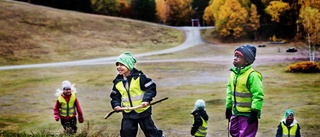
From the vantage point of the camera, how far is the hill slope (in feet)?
156

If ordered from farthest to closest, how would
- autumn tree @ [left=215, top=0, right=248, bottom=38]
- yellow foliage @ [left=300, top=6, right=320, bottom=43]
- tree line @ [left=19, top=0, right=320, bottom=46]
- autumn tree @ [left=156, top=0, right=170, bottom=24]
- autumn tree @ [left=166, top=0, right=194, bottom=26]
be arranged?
autumn tree @ [left=156, top=0, right=170, bottom=24] < autumn tree @ [left=166, top=0, right=194, bottom=26] < autumn tree @ [left=215, top=0, right=248, bottom=38] < tree line @ [left=19, top=0, right=320, bottom=46] < yellow foliage @ [left=300, top=6, right=320, bottom=43]

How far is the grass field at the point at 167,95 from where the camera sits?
12984 millimetres

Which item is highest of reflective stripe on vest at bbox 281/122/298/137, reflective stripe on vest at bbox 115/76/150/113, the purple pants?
reflective stripe on vest at bbox 115/76/150/113

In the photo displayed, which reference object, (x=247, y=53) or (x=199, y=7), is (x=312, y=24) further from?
(x=199, y=7)

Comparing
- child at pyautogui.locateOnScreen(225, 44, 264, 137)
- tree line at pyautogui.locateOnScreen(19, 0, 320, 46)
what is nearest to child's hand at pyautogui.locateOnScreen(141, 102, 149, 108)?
child at pyautogui.locateOnScreen(225, 44, 264, 137)

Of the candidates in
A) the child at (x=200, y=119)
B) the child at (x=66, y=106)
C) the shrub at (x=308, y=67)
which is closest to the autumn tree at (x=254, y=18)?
the shrub at (x=308, y=67)

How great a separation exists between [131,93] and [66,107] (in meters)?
2.93

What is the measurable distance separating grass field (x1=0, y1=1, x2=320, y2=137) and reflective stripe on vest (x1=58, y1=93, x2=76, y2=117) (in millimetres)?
468

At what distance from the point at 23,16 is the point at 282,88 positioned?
164 ft

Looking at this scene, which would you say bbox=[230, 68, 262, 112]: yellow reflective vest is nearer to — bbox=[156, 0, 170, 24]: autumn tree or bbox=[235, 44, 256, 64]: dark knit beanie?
bbox=[235, 44, 256, 64]: dark knit beanie

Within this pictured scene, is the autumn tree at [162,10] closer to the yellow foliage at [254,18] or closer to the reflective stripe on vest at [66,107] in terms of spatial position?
the yellow foliage at [254,18]

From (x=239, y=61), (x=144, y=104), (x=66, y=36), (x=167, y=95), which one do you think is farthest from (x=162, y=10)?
(x=144, y=104)

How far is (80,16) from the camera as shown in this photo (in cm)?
6906

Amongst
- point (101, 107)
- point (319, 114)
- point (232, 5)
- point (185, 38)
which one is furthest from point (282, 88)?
point (185, 38)
